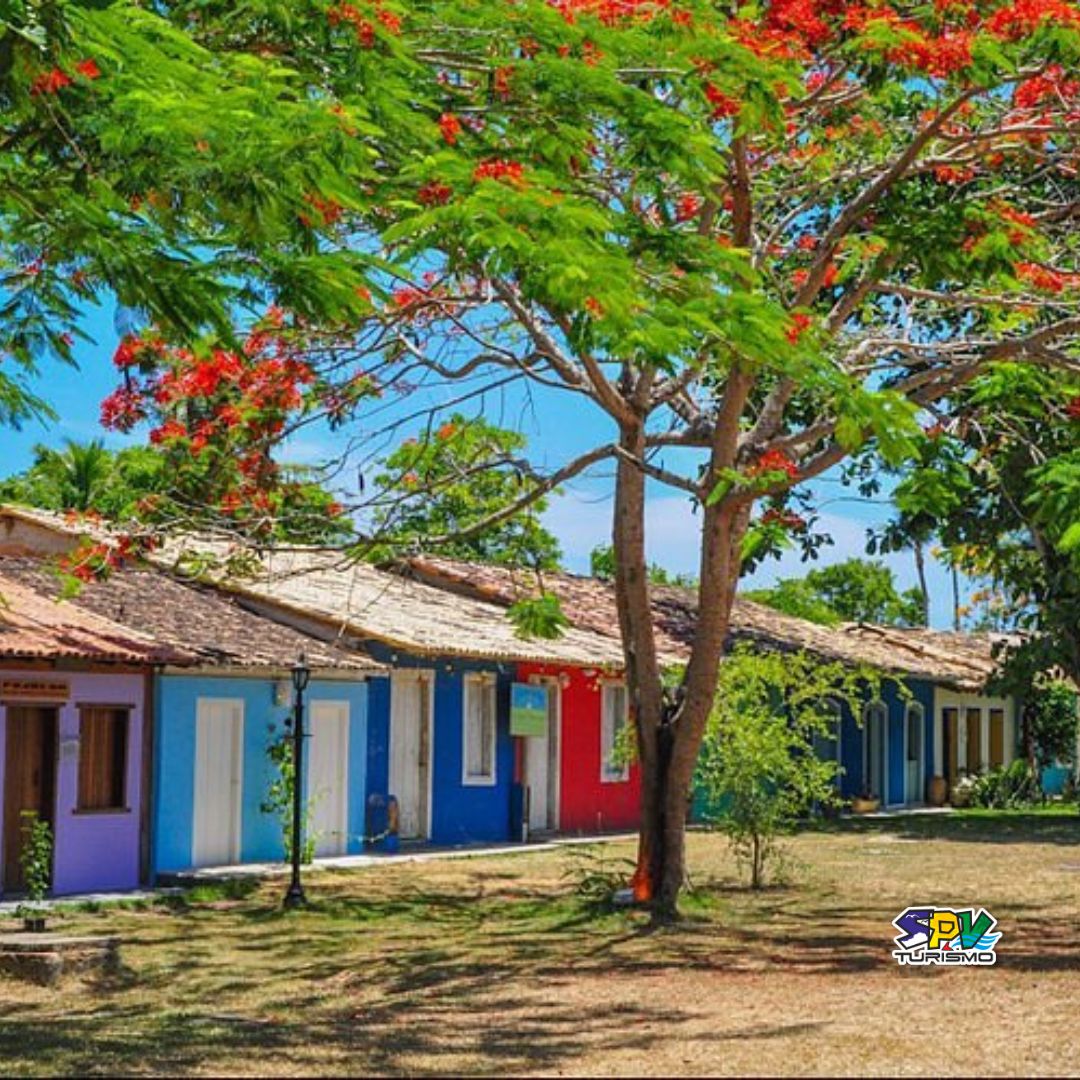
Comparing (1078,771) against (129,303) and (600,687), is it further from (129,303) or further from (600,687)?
(129,303)

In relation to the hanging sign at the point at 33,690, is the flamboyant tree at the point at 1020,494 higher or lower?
higher

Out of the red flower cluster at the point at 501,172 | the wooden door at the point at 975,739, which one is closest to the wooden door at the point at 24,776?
the red flower cluster at the point at 501,172

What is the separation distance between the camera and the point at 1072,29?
13.9 m

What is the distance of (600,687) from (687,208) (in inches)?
591

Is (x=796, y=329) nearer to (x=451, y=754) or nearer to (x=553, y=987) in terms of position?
(x=553, y=987)

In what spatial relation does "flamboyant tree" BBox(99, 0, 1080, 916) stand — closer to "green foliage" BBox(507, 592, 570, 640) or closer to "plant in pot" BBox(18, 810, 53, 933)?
"green foliage" BBox(507, 592, 570, 640)

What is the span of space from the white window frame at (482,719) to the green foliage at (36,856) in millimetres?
9119

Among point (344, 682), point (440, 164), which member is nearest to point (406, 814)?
point (344, 682)

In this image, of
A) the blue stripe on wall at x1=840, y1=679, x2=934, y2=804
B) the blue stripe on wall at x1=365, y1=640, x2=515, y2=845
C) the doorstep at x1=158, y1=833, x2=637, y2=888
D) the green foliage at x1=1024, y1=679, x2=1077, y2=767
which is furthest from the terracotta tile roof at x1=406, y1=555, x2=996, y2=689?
the doorstep at x1=158, y1=833, x2=637, y2=888

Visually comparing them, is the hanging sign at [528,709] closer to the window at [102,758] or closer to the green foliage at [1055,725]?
the window at [102,758]

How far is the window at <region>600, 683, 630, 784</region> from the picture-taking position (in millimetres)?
32312

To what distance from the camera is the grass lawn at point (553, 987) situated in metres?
10.7
